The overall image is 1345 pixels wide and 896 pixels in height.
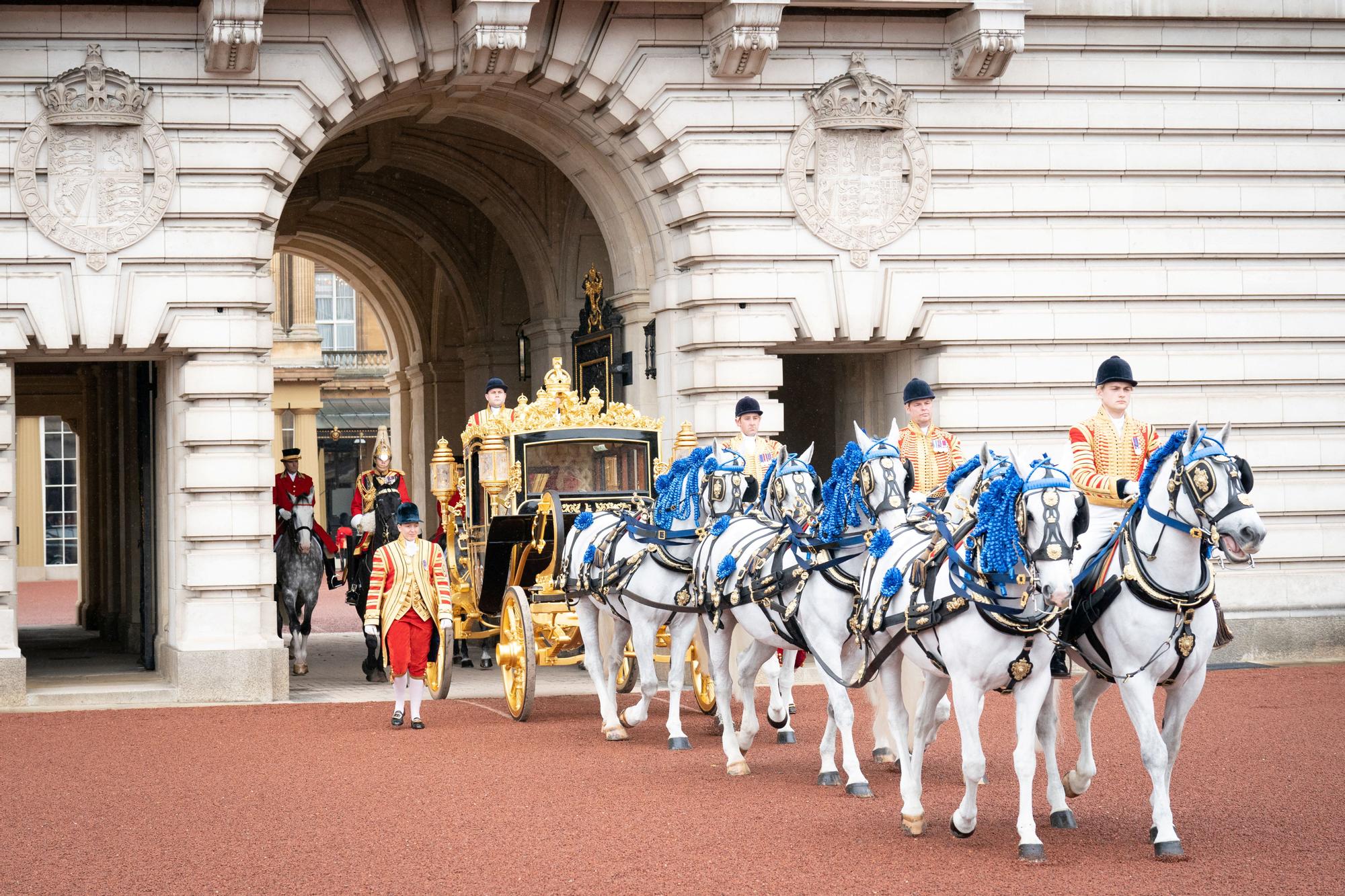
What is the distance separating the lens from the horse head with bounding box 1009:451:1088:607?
6434 millimetres

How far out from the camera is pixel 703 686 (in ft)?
37.3

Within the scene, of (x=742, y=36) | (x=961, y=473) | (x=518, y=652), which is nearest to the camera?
(x=961, y=473)

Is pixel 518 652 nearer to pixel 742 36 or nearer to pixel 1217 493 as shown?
pixel 742 36

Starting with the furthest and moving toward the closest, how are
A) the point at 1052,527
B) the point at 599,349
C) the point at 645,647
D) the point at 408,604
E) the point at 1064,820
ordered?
the point at 599,349, the point at 408,604, the point at 645,647, the point at 1064,820, the point at 1052,527

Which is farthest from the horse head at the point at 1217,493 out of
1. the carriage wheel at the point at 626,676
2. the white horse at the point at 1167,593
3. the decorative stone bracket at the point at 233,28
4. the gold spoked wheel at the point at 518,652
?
the decorative stone bracket at the point at 233,28

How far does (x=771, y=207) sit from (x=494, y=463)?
133 inches

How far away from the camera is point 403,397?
2467 centimetres

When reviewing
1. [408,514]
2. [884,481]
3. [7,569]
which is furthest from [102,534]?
[884,481]

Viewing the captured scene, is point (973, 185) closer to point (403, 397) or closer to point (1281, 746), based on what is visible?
point (1281, 746)

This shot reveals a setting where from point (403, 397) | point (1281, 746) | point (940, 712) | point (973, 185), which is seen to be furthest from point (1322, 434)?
point (403, 397)

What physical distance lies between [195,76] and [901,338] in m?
6.06

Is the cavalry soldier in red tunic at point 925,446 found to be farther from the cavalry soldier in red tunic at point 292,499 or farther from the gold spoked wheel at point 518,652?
the cavalry soldier in red tunic at point 292,499

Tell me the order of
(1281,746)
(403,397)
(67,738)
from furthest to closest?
1. (403,397)
2. (67,738)
3. (1281,746)

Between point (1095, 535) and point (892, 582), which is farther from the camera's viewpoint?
point (1095, 535)
